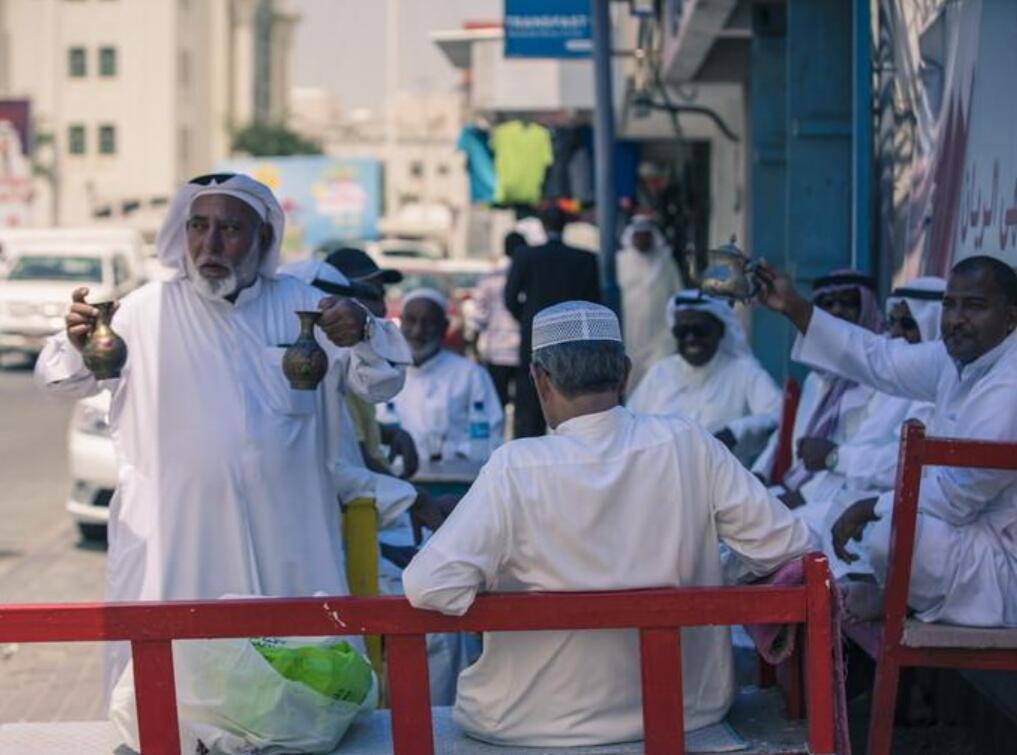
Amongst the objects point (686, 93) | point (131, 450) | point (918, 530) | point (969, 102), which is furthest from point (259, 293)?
point (686, 93)

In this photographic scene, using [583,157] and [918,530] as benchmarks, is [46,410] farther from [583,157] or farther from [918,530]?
[918,530]

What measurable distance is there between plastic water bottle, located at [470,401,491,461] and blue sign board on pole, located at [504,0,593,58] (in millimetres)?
7253

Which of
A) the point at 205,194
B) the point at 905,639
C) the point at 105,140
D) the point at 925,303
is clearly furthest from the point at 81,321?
the point at 105,140

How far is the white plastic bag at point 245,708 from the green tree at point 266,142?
232 ft

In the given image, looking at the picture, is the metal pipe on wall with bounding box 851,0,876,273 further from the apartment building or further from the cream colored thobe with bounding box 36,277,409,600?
the apartment building

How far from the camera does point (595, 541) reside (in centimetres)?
363

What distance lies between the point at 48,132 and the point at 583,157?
51.5m

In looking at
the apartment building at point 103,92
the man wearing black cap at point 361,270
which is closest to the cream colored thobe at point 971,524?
the man wearing black cap at point 361,270

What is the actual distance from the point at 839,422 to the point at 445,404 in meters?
2.25

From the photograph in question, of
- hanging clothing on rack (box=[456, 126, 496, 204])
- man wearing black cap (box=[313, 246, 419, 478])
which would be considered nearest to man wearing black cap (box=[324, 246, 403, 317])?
man wearing black cap (box=[313, 246, 419, 478])

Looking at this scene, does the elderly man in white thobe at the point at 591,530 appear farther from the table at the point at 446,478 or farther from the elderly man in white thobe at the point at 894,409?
the table at the point at 446,478

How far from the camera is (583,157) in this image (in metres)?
18.0

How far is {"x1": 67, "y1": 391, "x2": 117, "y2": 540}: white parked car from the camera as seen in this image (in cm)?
1088

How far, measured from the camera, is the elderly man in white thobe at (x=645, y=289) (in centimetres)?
1559
